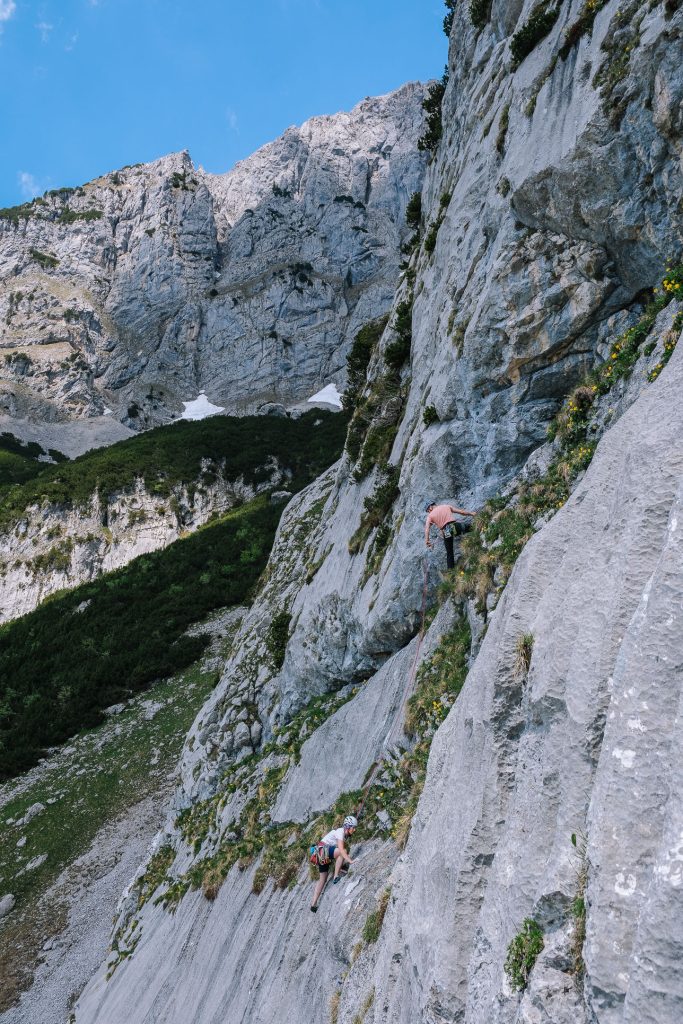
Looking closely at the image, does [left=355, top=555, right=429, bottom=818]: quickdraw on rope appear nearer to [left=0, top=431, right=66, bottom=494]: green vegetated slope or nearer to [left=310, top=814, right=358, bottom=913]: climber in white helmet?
[left=310, top=814, right=358, bottom=913]: climber in white helmet

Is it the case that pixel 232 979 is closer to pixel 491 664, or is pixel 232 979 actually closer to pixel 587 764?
pixel 491 664

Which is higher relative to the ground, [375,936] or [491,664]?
[491,664]

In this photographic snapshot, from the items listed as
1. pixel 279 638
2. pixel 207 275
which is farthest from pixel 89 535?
pixel 207 275

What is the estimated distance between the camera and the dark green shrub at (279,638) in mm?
20594

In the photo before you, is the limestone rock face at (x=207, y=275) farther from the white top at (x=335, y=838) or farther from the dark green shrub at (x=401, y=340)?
the white top at (x=335, y=838)

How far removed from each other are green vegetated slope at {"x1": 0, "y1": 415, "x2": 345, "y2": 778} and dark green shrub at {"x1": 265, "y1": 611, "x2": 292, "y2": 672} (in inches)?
621

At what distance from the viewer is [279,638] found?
21.0 metres

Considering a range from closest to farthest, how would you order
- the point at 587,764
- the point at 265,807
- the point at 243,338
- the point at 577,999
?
1. the point at 577,999
2. the point at 587,764
3. the point at 265,807
4. the point at 243,338

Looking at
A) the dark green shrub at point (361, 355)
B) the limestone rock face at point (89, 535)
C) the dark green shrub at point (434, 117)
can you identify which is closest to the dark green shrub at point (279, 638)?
the dark green shrub at point (361, 355)

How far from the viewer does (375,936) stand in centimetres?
753

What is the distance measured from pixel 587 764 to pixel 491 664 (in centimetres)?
219

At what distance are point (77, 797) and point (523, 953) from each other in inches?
1089

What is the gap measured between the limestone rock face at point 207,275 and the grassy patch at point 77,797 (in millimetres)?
84314

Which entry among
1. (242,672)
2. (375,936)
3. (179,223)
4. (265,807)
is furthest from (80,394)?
(375,936)
